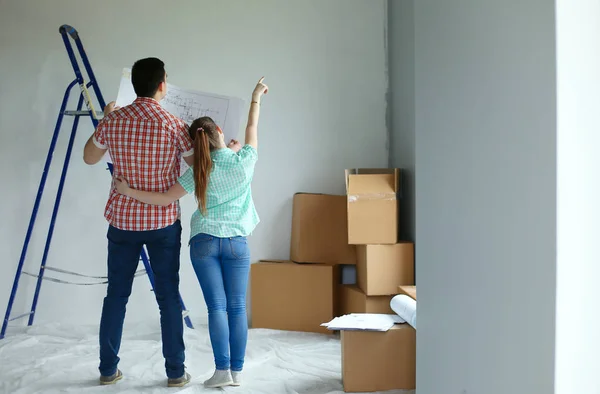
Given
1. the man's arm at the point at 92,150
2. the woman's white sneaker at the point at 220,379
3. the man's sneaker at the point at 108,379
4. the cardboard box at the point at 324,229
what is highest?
the man's arm at the point at 92,150

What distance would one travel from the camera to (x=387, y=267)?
148 inches

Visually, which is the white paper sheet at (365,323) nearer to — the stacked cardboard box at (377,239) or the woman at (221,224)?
the woman at (221,224)

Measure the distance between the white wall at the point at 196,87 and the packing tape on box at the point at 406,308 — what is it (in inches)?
59.8

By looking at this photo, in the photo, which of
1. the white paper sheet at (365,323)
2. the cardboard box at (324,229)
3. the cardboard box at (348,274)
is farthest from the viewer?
the cardboard box at (348,274)

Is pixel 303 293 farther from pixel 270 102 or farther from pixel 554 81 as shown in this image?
pixel 554 81

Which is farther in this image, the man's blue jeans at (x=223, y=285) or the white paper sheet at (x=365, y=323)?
the man's blue jeans at (x=223, y=285)

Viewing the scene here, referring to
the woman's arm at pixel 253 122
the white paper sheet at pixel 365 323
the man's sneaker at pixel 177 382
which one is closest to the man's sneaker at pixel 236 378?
the man's sneaker at pixel 177 382

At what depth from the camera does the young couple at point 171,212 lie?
2.73 metres

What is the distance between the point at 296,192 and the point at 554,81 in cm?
329

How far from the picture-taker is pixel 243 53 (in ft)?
14.2

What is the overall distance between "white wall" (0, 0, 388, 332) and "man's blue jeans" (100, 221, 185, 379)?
1.36 metres

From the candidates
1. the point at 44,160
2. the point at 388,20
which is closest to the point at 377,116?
the point at 388,20
